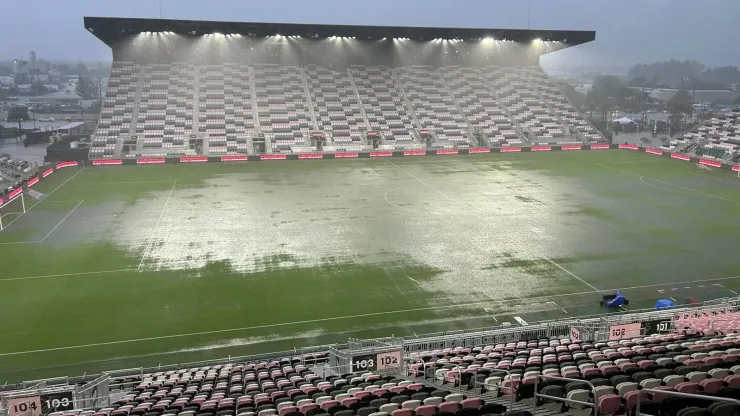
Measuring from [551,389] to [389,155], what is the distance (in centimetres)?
4997

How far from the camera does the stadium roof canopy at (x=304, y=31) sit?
2464 inches

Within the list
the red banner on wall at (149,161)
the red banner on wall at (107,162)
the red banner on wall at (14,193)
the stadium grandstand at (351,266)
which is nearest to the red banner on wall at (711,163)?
the stadium grandstand at (351,266)

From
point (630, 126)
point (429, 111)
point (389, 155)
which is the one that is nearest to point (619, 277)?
point (389, 155)

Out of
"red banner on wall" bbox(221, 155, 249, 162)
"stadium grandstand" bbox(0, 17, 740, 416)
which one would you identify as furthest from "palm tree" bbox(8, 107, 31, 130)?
"red banner on wall" bbox(221, 155, 249, 162)

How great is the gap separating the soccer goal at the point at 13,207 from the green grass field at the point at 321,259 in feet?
2.57

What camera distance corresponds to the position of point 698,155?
180 ft

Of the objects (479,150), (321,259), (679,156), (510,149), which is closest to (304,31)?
(479,150)

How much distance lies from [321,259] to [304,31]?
4998cm

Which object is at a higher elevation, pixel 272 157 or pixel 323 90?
pixel 323 90

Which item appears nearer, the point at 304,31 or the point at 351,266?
the point at 351,266

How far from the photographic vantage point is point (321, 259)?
24.8 m

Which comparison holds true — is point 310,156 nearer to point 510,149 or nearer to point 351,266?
point 510,149

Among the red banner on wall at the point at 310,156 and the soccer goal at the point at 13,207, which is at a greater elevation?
the red banner on wall at the point at 310,156

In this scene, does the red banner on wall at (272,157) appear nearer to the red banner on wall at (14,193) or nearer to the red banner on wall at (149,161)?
the red banner on wall at (149,161)
